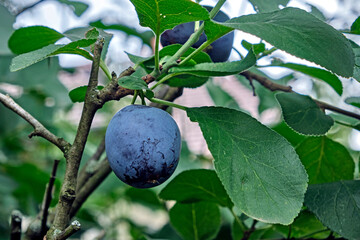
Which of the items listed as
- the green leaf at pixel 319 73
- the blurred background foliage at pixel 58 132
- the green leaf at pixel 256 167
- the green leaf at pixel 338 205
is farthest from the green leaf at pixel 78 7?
the green leaf at pixel 338 205

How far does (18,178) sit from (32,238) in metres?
0.74

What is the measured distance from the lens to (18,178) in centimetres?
138

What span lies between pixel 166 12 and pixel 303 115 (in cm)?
32

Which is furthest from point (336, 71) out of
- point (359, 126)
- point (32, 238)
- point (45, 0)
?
point (45, 0)

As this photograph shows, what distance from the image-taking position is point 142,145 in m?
0.56

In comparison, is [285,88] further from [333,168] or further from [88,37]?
[88,37]

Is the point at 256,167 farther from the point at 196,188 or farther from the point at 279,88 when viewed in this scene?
the point at 279,88

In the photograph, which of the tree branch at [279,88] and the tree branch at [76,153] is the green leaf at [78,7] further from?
the tree branch at [76,153]

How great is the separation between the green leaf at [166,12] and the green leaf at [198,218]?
1.65 feet

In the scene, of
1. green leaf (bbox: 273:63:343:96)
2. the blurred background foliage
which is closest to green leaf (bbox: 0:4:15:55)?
the blurred background foliage

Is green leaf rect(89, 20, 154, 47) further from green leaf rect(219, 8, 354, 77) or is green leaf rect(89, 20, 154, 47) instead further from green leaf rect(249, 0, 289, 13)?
green leaf rect(219, 8, 354, 77)

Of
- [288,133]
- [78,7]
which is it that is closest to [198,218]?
[288,133]

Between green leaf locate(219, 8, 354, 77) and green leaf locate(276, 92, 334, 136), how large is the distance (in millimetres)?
197

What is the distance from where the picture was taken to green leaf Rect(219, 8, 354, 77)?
1.67ft
